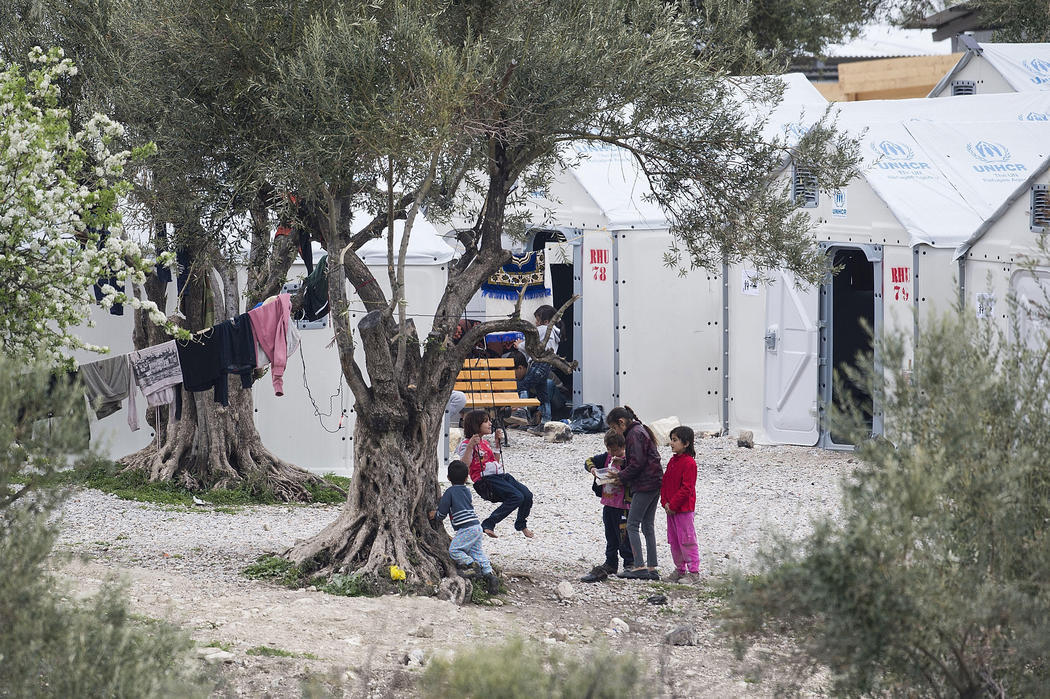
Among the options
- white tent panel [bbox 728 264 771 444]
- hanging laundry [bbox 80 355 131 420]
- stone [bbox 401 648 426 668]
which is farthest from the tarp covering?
stone [bbox 401 648 426 668]

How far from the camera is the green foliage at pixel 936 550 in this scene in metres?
4.26

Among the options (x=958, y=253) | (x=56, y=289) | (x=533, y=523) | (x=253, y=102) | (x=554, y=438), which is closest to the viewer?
(x=56, y=289)

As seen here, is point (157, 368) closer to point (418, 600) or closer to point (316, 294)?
point (316, 294)

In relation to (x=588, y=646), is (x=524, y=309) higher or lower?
higher

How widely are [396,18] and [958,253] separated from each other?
24.7 ft

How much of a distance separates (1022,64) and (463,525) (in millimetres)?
13524

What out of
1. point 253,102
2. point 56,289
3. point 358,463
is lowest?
point 358,463

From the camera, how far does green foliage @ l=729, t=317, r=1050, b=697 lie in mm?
4262

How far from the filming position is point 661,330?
55.0ft

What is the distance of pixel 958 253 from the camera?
40.7 ft

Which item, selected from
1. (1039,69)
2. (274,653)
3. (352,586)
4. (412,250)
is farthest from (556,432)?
(274,653)

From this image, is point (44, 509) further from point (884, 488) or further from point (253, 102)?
point (253, 102)

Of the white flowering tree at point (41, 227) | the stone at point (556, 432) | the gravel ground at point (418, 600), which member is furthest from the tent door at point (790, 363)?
the white flowering tree at point (41, 227)

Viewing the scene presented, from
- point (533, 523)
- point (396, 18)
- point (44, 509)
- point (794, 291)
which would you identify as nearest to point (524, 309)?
point (794, 291)
